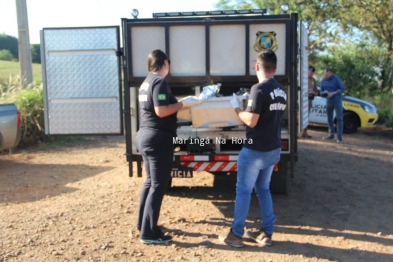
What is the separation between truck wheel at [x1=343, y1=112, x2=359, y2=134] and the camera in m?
13.2

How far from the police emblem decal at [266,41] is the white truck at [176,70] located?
1 cm

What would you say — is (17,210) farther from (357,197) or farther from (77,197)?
(357,197)

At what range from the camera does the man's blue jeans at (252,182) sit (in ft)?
14.9

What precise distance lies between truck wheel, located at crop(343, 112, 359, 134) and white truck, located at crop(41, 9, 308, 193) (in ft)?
25.9

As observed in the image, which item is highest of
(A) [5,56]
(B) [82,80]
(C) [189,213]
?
(A) [5,56]

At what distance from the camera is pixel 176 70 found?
576 centimetres

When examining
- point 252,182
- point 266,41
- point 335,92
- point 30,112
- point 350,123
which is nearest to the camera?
point 252,182

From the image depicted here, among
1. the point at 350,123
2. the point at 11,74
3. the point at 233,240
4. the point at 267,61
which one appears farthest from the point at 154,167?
the point at 11,74

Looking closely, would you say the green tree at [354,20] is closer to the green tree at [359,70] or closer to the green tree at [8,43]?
the green tree at [359,70]

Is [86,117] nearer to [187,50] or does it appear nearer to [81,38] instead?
[81,38]

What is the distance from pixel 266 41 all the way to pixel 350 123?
28.0 feet

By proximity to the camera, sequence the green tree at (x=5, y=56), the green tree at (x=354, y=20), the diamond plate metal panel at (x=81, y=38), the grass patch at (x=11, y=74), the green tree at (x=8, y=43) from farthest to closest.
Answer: the green tree at (x=8, y=43), the green tree at (x=5, y=56), the green tree at (x=354, y=20), the grass patch at (x=11, y=74), the diamond plate metal panel at (x=81, y=38)

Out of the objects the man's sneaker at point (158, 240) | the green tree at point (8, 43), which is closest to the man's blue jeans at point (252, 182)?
the man's sneaker at point (158, 240)

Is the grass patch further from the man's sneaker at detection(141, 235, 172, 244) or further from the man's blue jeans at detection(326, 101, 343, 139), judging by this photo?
the man's sneaker at detection(141, 235, 172, 244)
